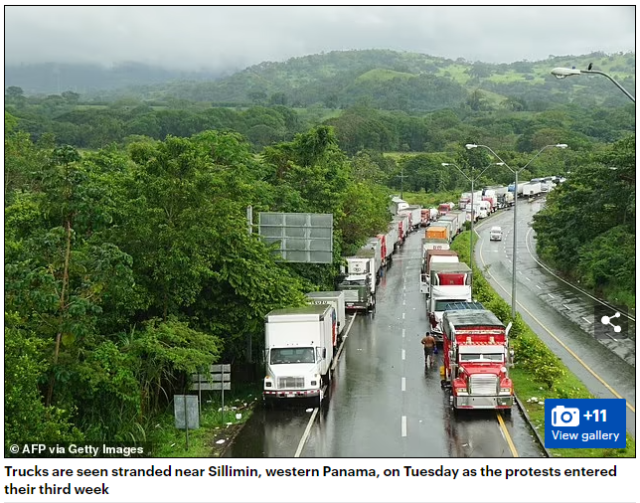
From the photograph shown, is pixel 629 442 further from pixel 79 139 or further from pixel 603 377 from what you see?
pixel 79 139

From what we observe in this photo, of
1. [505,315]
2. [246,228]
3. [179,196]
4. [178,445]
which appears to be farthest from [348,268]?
[178,445]

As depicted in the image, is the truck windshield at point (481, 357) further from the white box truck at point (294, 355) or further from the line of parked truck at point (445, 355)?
the white box truck at point (294, 355)

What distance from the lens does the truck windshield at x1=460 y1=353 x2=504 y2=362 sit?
28672mm

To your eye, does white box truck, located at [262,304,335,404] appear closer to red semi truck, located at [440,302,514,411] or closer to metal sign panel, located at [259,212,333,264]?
red semi truck, located at [440,302,514,411]

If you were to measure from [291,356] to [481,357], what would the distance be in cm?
680

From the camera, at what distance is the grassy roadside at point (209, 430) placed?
24116 mm

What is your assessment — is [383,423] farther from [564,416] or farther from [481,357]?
[564,416]

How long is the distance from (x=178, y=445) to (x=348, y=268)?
3147cm

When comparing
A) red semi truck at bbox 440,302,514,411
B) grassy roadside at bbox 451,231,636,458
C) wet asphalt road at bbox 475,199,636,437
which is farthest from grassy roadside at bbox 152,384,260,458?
wet asphalt road at bbox 475,199,636,437

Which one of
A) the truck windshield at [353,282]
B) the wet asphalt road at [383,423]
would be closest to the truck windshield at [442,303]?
the wet asphalt road at [383,423]

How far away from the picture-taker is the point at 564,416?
17891mm

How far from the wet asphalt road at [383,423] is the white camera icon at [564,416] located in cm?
557

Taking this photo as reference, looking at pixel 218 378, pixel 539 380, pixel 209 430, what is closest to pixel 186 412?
pixel 209 430

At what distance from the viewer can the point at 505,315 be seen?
40031 millimetres
